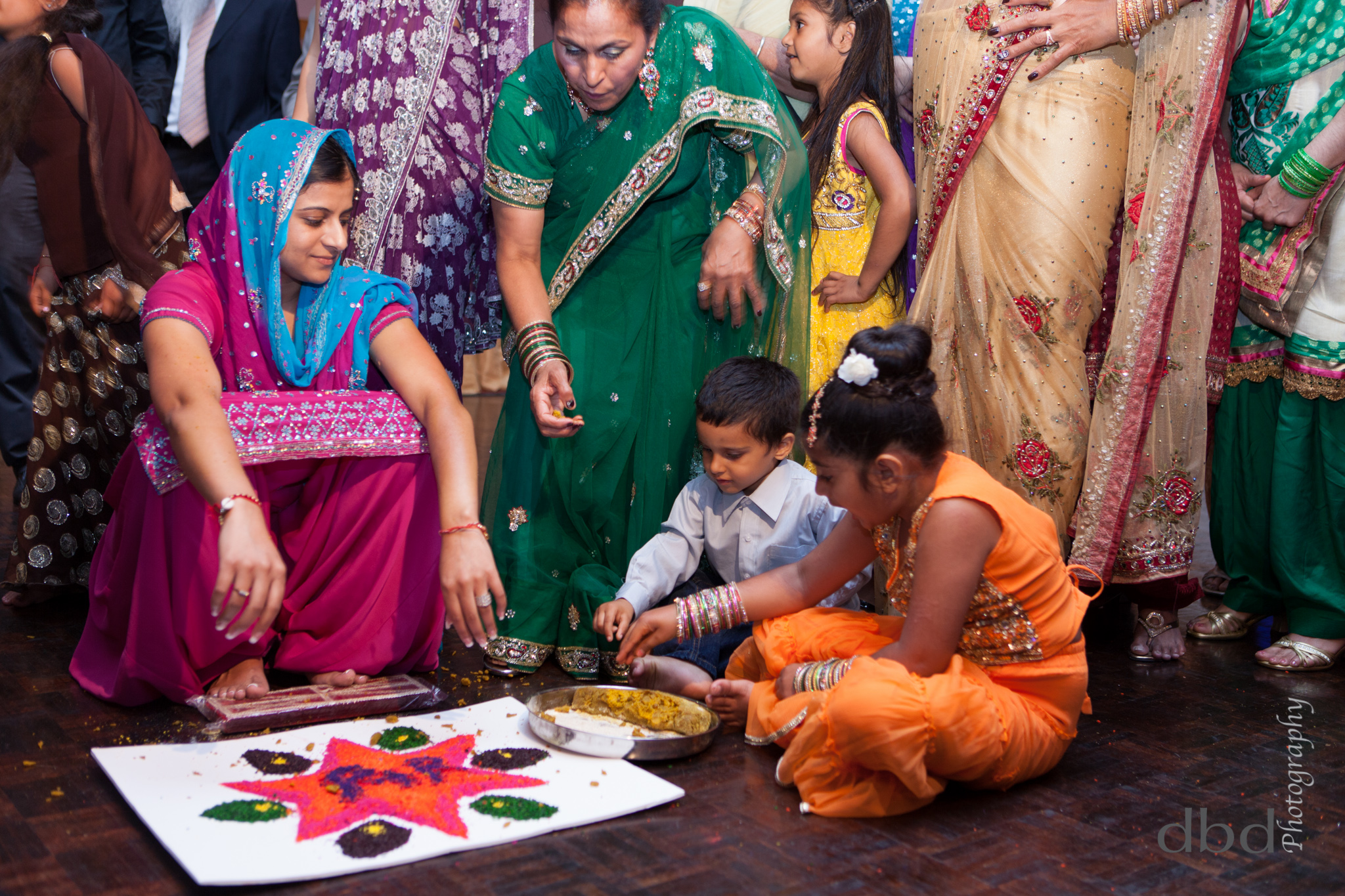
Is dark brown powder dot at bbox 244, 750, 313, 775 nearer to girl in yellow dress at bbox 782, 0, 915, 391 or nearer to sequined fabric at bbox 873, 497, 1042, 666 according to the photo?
sequined fabric at bbox 873, 497, 1042, 666

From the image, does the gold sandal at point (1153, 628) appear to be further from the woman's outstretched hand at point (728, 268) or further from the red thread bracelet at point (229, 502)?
the red thread bracelet at point (229, 502)

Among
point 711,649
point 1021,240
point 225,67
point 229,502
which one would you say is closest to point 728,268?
point 1021,240

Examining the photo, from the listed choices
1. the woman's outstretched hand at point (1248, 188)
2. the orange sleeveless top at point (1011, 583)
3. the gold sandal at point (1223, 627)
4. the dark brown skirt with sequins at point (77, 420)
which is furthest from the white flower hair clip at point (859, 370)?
the dark brown skirt with sequins at point (77, 420)

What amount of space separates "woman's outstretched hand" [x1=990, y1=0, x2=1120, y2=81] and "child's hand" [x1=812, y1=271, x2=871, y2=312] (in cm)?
63

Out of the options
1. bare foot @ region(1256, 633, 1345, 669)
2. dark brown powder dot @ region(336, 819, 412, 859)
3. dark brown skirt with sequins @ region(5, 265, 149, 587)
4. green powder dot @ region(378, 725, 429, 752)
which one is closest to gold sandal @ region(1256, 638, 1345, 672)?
bare foot @ region(1256, 633, 1345, 669)

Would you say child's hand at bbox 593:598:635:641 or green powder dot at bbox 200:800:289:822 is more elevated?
child's hand at bbox 593:598:635:641

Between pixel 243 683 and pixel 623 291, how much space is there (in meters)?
1.15

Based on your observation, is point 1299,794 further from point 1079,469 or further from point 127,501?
point 127,501

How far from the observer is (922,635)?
1.79 m

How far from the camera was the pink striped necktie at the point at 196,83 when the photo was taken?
3.91 metres

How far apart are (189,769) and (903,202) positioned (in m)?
1.96

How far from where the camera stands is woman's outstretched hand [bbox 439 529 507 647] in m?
1.86

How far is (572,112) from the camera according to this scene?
249 centimetres

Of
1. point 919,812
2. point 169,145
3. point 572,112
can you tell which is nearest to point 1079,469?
point 919,812
